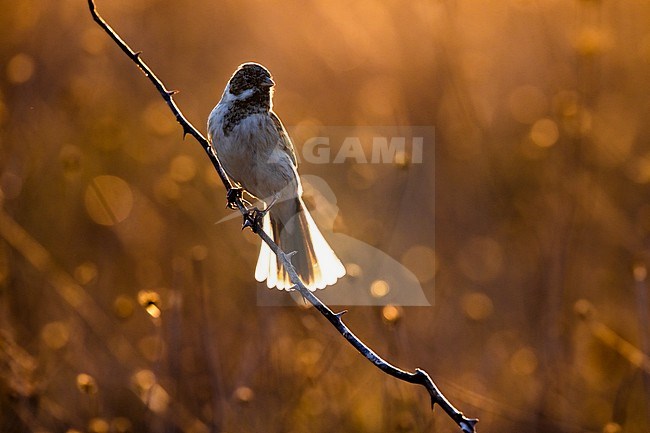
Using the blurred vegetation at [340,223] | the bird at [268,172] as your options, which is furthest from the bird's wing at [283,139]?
the blurred vegetation at [340,223]

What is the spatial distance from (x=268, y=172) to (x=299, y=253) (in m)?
0.36

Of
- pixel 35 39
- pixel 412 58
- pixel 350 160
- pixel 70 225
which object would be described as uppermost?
pixel 412 58

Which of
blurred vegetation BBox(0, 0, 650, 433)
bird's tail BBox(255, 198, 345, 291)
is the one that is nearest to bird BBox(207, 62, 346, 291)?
bird's tail BBox(255, 198, 345, 291)

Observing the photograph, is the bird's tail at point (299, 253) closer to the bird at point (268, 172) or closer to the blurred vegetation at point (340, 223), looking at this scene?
the bird at point (268, 172)

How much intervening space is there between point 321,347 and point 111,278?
1.98 m

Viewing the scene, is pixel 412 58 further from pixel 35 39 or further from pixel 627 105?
pixel 35 39

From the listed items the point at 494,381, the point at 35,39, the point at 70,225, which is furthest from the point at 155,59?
the point at 494,381

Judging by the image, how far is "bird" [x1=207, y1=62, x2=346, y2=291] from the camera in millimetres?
3311

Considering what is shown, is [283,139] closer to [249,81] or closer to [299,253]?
[249,81]

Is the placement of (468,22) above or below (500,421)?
above

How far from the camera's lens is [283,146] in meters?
3.63

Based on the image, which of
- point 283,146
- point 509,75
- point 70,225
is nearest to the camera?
point 283,146

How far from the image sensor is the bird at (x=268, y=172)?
3.31 metres

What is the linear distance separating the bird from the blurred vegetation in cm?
27
